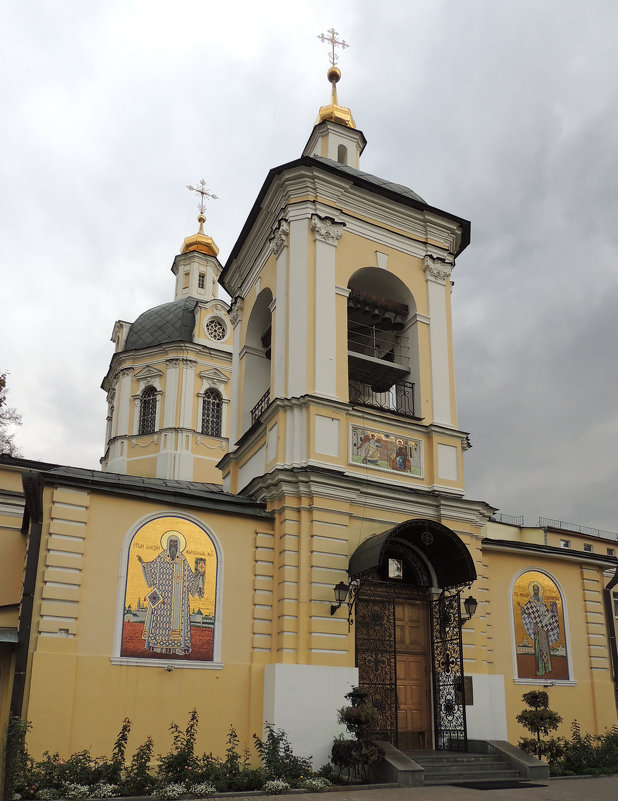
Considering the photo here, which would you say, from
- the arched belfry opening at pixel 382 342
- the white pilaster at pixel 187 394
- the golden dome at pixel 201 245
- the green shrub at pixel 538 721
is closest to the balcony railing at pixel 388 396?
the arched belfry opening at pixel 382 342

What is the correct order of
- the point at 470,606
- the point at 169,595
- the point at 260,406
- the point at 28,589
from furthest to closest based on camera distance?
the point at 260,406, the point at 470,606, the point at 169,595, the point at 28,589

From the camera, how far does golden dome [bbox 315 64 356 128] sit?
21.0 m

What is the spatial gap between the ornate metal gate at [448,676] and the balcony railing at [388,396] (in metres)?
3.91

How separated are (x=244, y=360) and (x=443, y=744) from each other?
9.43m

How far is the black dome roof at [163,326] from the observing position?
28125 millimetres

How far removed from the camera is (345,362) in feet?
50.5

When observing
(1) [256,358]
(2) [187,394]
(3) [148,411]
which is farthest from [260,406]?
(3) [148,411]

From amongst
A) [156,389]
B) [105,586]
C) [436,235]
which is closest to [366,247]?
[436,235]

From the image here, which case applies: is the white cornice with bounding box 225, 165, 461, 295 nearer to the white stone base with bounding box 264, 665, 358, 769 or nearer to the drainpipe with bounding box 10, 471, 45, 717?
the drainpipe with bounding box 10, 471, 45, 717

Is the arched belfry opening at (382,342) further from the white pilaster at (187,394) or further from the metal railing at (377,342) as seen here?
the white pilaster at (187,394)

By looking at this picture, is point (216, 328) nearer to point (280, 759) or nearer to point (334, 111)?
point (334, 111)

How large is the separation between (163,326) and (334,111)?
10.9m

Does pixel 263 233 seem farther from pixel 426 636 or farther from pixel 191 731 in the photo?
pixel 191 731

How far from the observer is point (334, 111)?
2120 cm
